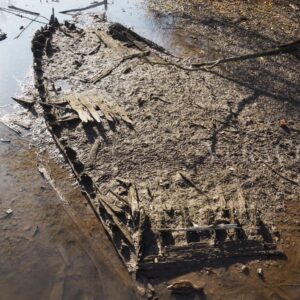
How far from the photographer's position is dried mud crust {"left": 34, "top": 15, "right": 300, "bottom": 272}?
7.20 metres

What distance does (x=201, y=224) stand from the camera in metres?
7.38

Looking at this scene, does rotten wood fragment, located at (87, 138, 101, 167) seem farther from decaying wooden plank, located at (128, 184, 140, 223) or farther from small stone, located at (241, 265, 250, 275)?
small stone, located at (241, 265, 250, 275)

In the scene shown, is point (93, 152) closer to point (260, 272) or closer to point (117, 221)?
point (117, 221)

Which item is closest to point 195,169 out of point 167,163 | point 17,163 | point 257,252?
point 167,163

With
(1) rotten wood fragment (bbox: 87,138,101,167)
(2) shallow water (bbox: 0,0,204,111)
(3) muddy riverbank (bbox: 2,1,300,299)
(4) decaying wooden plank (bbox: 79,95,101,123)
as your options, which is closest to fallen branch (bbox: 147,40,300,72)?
(3) muddy riverbank (bbox: 2,1,300,299)

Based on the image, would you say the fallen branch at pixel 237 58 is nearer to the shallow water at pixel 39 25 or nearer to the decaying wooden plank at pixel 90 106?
the shallow water at pixel 39 25

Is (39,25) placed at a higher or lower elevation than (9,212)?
higher

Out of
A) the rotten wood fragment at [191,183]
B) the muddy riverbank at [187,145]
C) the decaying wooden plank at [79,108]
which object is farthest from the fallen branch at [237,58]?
the rotten wood fragment at [191,183]

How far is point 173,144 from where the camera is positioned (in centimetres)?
940

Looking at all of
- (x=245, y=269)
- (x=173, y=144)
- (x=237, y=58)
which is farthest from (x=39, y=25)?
(x=245, y=269)

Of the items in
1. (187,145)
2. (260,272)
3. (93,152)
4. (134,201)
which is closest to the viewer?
(260,272)

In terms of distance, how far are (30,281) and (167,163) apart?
12.7 feet

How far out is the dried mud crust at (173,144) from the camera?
720 cm

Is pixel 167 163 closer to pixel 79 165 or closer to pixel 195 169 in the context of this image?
pixel 195 169
